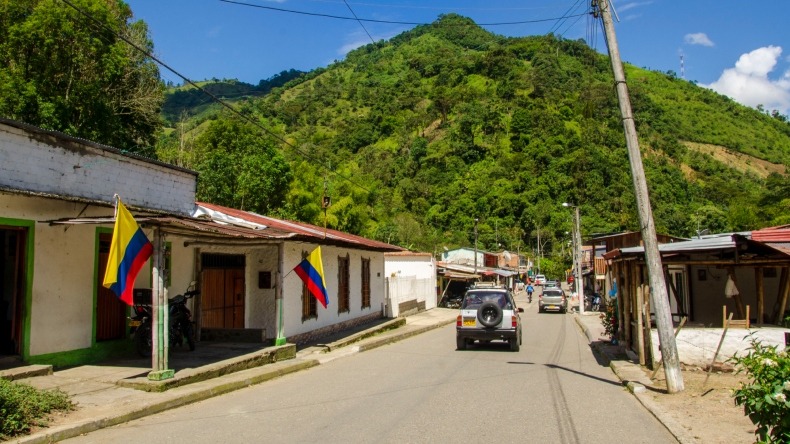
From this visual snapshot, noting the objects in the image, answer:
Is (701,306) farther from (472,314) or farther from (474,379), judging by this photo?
(474,379)

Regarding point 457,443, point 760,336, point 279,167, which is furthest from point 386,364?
point 279,167

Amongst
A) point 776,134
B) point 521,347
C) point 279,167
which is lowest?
point 521,347

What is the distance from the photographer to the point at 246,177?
121 feet

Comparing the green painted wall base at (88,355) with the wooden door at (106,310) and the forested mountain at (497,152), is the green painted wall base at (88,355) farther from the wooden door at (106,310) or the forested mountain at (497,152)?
the forested mountain at (497,152)

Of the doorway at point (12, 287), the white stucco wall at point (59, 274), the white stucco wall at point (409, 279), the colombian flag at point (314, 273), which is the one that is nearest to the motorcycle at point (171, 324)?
the white stucco wall at point (59, 274)

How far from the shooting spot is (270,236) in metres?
12.1

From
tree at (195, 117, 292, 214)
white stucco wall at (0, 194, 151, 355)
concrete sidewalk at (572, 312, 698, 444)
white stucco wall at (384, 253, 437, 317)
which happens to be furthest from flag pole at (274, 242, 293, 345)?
tree at (195, 117, 292, 214)

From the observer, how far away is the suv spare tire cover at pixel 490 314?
50.0ft

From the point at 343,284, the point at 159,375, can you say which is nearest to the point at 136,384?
the point at 159,375

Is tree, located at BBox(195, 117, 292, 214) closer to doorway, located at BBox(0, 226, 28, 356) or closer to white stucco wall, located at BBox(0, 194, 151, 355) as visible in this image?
white stucco wall, located at BBox(0, 194, 151, 355)

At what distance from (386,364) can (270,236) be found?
→ 4106mm

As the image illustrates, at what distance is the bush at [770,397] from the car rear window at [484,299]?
11120mm

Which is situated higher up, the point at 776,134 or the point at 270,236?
the point at 776,134

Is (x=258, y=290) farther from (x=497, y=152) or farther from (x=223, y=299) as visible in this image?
(x=497, y=152)
